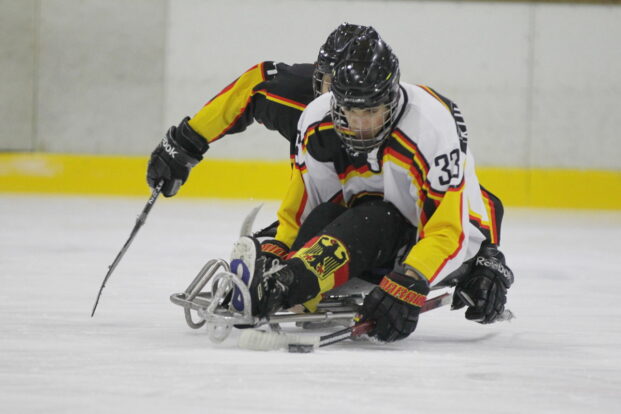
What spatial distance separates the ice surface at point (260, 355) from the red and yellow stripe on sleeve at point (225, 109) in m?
0.60

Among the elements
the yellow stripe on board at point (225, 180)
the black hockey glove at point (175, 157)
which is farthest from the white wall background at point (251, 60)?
the black hockey glove at point (175, 157)

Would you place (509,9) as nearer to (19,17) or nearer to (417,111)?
(19,17)

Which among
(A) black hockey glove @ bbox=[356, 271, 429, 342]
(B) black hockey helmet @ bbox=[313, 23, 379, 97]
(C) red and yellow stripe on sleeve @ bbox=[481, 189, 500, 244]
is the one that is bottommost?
(A) black hockey glove @ bbox=[356, 271, 429, 342]

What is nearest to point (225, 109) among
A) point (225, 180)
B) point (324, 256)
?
point (324, 256)

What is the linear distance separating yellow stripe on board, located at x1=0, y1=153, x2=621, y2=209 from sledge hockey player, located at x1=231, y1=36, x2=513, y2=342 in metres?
4.77

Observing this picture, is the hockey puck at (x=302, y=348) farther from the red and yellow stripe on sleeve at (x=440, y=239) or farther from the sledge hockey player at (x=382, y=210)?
the red and yellow stripe on sleeve at (x=440, y=239)

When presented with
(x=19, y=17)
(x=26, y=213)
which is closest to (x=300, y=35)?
(x=19, y=17)

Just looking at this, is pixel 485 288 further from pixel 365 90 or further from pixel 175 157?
pixel 175 157

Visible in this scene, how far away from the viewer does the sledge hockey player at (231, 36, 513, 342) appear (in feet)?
8.60

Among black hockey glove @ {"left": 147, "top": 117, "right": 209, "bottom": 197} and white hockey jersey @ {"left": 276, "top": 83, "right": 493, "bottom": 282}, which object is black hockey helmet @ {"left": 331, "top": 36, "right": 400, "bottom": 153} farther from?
black hockey glove @ {"left": 147, "top": 117, "right": 209, "bottom": 197}

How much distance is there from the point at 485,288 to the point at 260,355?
2.42 ft

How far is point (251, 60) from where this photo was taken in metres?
7.85

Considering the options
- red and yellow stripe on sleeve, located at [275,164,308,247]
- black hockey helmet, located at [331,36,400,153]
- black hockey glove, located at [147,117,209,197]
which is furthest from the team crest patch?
black hockey glove, located at [147,117,209,197]

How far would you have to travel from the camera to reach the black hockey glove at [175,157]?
3.34m
